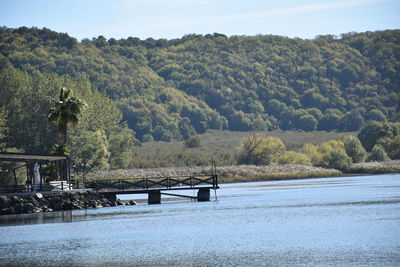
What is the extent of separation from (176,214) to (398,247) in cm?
2685

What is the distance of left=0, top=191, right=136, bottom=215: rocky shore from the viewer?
5825 cm

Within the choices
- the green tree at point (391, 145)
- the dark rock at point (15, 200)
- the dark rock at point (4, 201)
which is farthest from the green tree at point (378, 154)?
the dark rock at point (4, 201)

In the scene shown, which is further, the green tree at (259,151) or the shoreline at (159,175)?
the green tree at (259,151)

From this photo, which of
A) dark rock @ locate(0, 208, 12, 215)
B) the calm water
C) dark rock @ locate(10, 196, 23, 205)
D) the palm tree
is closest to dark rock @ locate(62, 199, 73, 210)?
the calm water

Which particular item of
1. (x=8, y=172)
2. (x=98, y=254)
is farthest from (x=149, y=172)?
(x=98, y=254)

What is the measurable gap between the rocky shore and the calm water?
94.4 inches

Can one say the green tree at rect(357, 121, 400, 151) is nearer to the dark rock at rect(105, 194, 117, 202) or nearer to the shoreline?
the shoreline

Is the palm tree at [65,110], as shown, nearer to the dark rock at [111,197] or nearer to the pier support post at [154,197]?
the dark rock at [111,197]

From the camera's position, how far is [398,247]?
31.2 metres

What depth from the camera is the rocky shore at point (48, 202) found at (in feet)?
191

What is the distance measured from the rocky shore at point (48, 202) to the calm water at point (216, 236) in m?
2.40

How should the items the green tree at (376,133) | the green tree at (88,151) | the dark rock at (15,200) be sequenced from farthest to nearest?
the green tree at (376,133), the green tree at (88,151), the dark rock at (15,200)

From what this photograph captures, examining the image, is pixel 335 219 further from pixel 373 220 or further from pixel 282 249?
pixel 282 249

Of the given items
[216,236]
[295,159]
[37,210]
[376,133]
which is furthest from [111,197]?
[376,133]
